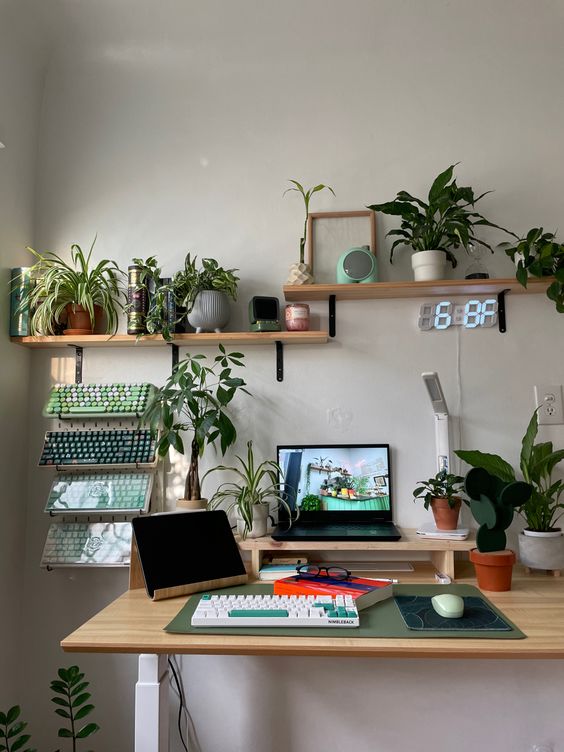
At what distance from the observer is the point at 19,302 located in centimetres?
226

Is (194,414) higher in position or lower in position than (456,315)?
lower

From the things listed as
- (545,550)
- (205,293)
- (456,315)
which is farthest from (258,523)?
(456,315)

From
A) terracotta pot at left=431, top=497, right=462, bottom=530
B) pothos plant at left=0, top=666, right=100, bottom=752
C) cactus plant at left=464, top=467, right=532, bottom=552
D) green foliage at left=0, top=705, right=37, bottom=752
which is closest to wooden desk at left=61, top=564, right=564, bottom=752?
cactus plant at left=464, top=467, right=532, bottom=552

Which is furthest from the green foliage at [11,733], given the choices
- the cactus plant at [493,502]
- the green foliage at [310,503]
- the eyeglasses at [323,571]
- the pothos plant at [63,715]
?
the cactus plant at [493,502]

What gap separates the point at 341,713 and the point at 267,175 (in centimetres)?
204

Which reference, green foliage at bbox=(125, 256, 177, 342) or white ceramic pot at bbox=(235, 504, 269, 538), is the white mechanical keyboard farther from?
green foliage at bbox=(125, 256, 177, 342)

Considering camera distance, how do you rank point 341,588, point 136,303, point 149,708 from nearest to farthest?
point 149,708 → point 341,588 → point 136,303

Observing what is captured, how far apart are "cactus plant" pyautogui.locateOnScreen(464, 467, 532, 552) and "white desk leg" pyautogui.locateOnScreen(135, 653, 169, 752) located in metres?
1.01

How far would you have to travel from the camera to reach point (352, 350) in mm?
2303

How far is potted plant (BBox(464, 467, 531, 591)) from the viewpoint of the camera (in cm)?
179

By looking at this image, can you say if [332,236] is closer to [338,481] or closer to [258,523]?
[338,481]

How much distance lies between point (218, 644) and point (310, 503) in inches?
33.9

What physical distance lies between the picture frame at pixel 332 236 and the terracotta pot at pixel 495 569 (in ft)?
3.68

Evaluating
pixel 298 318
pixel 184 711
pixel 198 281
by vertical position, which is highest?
pixel 198 281
